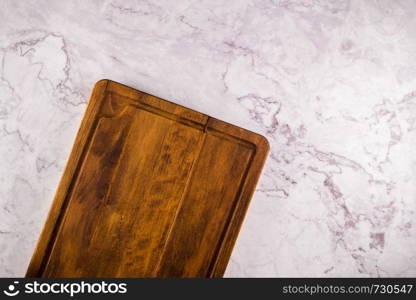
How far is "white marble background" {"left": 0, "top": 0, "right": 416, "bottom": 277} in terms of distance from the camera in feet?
4.12

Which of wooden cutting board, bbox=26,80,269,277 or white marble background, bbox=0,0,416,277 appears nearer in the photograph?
wooden cutting board, bbox=26,80,269,277

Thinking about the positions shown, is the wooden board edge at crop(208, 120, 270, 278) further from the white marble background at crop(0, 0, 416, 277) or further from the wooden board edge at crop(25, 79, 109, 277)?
the wooden board edge at crop(25, 79, 109, 277)

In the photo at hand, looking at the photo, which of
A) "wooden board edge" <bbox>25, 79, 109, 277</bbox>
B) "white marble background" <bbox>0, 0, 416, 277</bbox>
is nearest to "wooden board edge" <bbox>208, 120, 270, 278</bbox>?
"white marble background" <bbox>0, 0, 416, 277</bbox>

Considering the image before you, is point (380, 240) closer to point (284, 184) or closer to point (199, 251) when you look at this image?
point (284, 184)

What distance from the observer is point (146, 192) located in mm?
1150

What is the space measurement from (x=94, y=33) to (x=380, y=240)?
3.98 feet

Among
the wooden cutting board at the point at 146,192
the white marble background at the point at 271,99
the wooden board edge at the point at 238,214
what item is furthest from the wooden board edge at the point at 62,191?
the wooden board edge at the point at 238,214

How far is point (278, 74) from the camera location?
135 cm

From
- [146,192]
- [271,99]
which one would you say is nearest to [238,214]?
[146,192]

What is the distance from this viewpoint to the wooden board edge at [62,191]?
1094 mm

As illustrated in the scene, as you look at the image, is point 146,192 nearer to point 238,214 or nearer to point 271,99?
point 238,214

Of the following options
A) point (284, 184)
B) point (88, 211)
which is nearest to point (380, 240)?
point (284, 184)

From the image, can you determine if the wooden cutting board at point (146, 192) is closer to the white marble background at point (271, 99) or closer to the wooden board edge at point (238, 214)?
the wooden board edge at point (238, 214)

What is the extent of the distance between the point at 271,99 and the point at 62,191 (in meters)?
0.73
